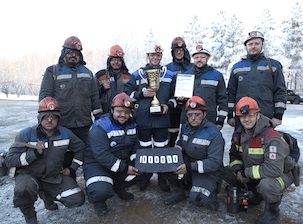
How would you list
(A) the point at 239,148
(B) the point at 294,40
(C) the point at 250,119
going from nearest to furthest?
(C) the point at 250,119 → (A) the point at 239,148 → (B) the point at 294,40

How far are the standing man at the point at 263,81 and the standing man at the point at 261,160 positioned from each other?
759 mm

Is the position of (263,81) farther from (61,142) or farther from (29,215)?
(29,215)

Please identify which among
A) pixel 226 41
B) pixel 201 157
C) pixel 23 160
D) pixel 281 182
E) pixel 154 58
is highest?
pixel 226 41

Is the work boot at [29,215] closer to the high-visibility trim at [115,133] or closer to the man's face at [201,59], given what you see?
the high-visibility trim at [115,133]

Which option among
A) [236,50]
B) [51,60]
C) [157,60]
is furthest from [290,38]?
[51,60]

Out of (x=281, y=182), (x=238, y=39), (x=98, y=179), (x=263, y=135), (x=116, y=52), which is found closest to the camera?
(x=281, y=182)

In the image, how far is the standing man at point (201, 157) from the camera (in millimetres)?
3604

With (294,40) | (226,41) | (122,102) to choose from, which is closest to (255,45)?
(122,102)

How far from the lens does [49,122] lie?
347 cm

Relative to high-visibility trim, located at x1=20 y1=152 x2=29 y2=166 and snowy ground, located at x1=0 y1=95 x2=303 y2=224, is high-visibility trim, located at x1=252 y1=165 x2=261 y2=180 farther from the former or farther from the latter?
high-visibility trim, located at x1=20 y1=152 x2=29 y2=166

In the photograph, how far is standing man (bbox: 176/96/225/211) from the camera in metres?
3.60

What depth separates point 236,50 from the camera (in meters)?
29.2

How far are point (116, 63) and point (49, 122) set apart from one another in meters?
1.92

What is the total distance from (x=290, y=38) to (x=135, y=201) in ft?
120
